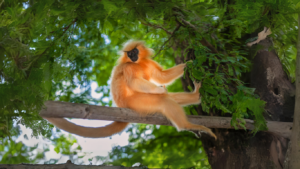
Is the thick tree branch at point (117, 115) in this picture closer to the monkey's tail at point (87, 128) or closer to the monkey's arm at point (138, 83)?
the monkey's arm at point (138, 83)

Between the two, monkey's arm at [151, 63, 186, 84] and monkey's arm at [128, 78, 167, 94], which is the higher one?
monkey's arm at [151, 63, 186, 84]

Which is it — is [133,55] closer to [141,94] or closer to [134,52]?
[134,52]

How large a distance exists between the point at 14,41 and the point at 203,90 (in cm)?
175

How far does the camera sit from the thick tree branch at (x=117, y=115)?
216 centimetres

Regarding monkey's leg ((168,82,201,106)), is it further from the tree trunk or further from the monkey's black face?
the monkey's black face

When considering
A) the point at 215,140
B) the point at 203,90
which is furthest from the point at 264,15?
the point at 215,140

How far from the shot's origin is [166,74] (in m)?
3.56

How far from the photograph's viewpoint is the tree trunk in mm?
3158

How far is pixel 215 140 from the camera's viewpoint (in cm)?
344

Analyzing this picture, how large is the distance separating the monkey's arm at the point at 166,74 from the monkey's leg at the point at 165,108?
0.51 m

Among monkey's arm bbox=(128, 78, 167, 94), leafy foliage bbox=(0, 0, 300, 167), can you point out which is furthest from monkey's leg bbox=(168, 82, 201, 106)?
leafy foliage bbox=(0, 0, 300, 167)

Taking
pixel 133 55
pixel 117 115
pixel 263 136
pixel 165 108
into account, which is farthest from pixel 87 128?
pixel 263 136

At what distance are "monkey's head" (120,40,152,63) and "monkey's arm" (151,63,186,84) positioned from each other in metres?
0.28

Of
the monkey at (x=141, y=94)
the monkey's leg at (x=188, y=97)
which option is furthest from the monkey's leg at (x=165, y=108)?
the monkey's leg at (x=188, y=97)
